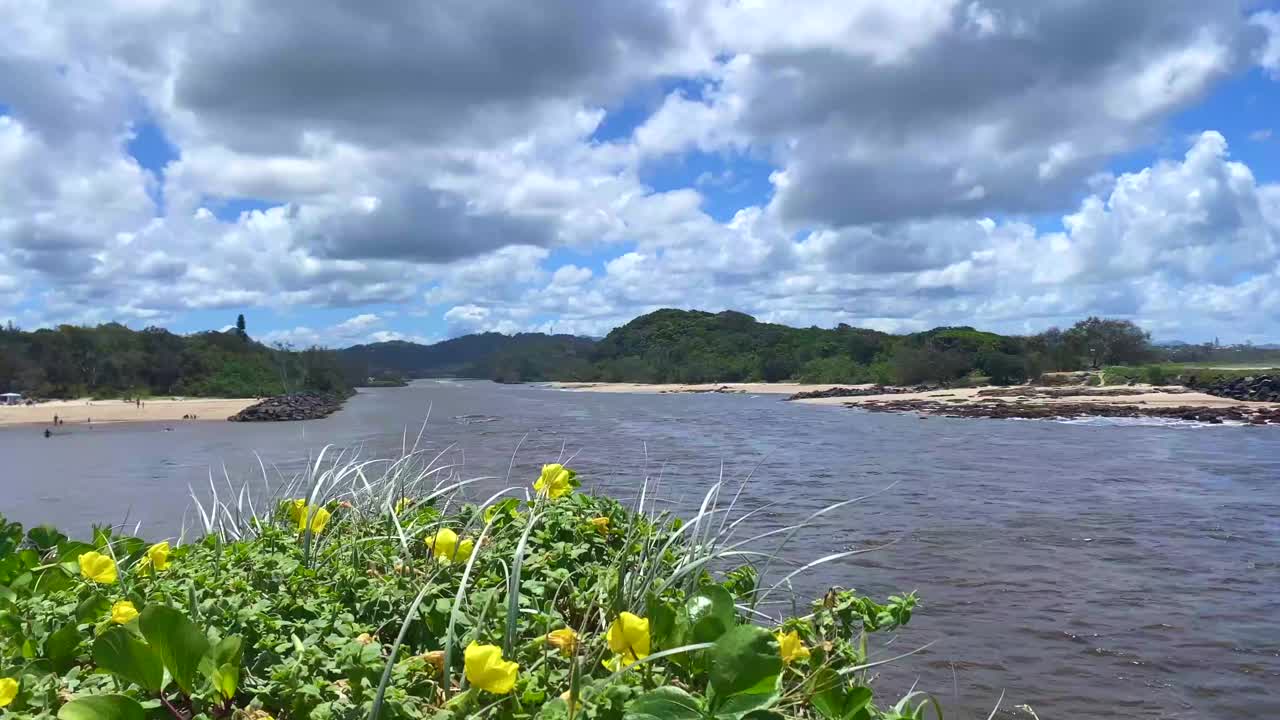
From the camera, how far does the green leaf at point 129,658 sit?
1367 millimetres

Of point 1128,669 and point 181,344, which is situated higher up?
point 181,344

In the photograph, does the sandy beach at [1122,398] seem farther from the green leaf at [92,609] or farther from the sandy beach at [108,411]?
the green leaf at [92,609]

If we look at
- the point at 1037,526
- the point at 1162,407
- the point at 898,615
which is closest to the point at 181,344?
the point at 1162,407

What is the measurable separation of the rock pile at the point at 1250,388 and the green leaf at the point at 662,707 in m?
35.3

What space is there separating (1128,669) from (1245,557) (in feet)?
11.9

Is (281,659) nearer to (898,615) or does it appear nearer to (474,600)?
(474,600)

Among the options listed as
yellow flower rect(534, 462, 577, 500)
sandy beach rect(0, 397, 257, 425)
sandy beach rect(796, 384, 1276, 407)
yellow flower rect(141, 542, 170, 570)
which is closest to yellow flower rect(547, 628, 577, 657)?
yellow flower rect(534, 462, 577, 500)

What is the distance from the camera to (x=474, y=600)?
6.34 feet

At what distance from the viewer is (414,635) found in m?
1.93

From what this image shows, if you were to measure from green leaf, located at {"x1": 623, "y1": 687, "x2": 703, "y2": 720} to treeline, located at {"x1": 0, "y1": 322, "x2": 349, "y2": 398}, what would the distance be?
2242 inches

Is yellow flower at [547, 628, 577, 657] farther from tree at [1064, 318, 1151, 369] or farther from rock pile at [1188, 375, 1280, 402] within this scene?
tree at [1064, 318, 1151, 369]

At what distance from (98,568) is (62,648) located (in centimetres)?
40

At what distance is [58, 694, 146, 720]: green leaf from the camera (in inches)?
49.1

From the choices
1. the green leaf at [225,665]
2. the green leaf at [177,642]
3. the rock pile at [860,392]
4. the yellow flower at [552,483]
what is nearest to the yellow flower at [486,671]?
the green leaf at [225,665]
